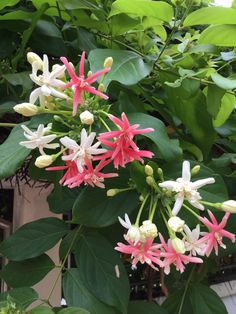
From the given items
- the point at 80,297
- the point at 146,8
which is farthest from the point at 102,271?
the point at 146,8

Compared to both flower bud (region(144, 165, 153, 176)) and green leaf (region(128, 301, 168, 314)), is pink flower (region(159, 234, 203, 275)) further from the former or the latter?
green leaf (region(128, 301, 168, 314))

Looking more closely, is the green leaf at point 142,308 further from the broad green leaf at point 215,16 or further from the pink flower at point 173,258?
the broad green leaf at point 215,16

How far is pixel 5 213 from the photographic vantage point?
1.16 metres

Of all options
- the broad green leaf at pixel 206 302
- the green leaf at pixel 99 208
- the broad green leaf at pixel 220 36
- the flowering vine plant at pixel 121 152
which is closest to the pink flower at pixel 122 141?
the flowering vine plant at pixel 121 152

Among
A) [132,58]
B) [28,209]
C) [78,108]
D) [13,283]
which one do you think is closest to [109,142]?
[78,108]

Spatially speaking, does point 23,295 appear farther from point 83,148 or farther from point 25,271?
point 83,148

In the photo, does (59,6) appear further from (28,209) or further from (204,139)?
(28,209)

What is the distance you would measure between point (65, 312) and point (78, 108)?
0.67 feet

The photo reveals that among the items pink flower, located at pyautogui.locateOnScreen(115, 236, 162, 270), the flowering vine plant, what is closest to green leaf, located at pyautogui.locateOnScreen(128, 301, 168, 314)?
the flowering vine plant

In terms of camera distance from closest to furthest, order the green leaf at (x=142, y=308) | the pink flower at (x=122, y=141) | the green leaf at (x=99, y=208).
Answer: the pink flower at (x=122, y=141) < the green leaf at (x=99, y=208) < the green leaf at (x=142, y=308)

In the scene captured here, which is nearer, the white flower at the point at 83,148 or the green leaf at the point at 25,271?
the white flower at the point at 83,148

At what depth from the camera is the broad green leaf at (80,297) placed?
0.51 metres

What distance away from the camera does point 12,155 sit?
0.44 metres

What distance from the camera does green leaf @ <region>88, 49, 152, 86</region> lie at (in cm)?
46
